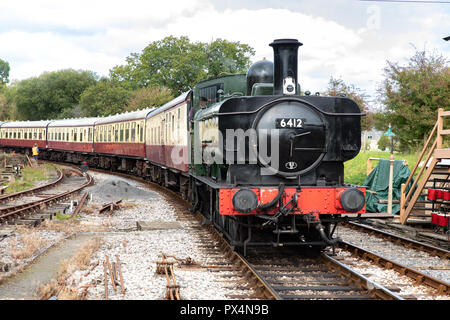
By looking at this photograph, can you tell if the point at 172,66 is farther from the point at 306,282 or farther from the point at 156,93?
the point at 306,282

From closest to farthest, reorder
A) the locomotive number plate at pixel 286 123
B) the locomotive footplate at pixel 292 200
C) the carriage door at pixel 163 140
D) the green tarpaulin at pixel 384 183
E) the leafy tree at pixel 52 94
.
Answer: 1. the locomotive footplate at pixel 292 200
2. the locomotive number plate at pixel 286 123
3. the green tarpaulin at pixel 384 183
4. the carriage door at pixel 163 140
5. the leafy tree at pixel 52 94

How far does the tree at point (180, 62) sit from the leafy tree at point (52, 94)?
58.1ft

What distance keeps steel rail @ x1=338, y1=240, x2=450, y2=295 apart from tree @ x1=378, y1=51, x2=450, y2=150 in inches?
521

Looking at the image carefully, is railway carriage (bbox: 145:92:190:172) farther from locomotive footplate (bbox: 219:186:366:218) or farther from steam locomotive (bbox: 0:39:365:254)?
locomotive footplate (bbox: 219:186:366:218)

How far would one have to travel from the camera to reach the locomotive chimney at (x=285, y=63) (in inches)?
299

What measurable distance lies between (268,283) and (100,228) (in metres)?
5.59

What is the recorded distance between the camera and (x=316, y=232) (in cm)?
827

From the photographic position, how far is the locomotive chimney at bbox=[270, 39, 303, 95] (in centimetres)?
760

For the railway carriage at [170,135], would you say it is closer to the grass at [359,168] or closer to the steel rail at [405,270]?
the steel rail at [405,270]

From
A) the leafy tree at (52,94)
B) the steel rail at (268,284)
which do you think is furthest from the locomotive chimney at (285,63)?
the leafy tree at (52,94)

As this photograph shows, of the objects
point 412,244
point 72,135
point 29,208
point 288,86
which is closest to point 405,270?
point 412,244

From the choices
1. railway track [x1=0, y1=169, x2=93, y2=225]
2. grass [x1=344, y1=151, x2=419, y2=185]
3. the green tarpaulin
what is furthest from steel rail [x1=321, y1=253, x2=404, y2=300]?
grass [x1=344, y1=151, x2=419, y2=185]

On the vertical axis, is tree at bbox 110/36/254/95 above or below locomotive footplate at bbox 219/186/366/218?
above

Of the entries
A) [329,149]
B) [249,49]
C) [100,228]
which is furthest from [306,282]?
[249,49]
